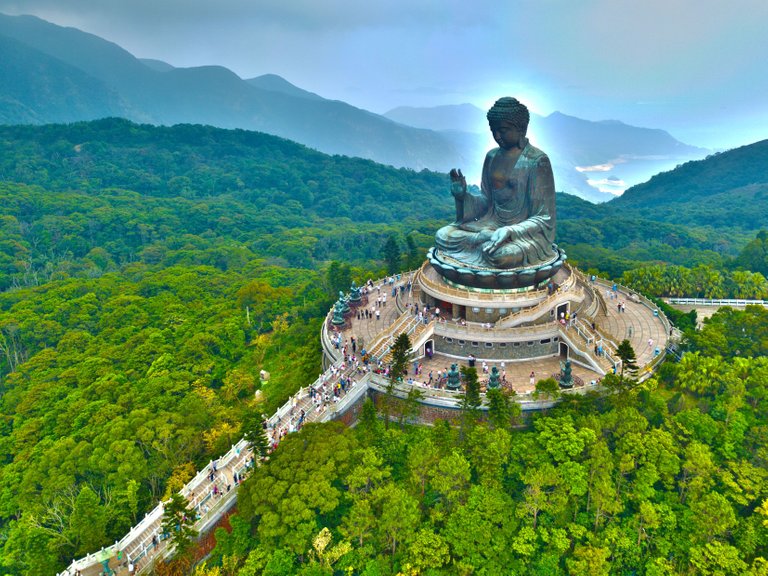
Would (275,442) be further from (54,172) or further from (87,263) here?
(54,172)

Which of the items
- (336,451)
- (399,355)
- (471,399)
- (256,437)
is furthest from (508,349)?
(256,437)

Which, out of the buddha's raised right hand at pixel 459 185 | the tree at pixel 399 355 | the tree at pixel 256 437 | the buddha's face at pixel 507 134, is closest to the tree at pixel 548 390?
the tree at pixel 399 355

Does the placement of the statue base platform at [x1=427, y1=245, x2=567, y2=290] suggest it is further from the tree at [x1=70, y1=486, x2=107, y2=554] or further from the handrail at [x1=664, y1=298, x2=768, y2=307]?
the tree at [x1=70, y1=486, x2=107, y2=554]

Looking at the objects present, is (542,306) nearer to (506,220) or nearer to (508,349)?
(508,349)

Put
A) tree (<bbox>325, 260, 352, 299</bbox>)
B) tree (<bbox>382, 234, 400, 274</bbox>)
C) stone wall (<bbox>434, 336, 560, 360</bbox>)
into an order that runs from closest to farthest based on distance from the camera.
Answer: stone wall (<bbox>434, 336, 560, 360</bbox>) < tree (<bbox>325, 260, 352, 299</bbox>) < tree (<bbox>382, 234, 400, 274</bbox>)

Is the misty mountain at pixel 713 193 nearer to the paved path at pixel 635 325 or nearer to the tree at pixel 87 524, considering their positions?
the paved path at pixel 635 325

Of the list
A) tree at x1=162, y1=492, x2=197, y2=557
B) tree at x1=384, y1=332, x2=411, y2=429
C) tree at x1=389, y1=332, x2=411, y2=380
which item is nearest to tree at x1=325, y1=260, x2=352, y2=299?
tree at x1=384, y1=332, x2=411, y2=429
